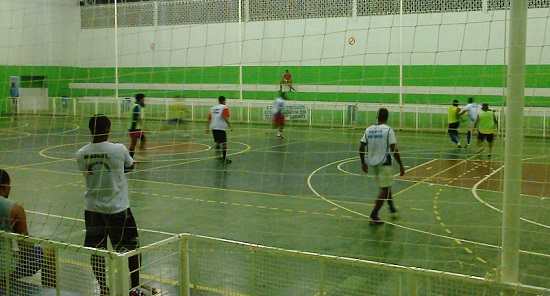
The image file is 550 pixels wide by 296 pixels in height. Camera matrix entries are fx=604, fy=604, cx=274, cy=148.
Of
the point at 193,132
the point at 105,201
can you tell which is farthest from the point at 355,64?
the point at 105,201

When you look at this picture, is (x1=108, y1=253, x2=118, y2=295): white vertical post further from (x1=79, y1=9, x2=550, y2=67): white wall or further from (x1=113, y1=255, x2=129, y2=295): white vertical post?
(x1=79, y1=9, x2=550, y2=67): white wall

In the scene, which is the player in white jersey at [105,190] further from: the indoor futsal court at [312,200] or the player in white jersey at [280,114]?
the player in white jersey at [280,114]

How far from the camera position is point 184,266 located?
5605mm

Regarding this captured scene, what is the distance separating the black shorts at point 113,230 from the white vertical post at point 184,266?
0.68 metres

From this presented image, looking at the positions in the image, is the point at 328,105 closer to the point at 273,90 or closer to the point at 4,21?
the point at 273,90

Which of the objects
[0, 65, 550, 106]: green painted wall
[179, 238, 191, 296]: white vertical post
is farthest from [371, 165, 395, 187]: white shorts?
[0, 65, 550, 106]: green painted wall

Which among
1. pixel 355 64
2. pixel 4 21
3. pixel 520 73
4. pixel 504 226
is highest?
pixel 4 21

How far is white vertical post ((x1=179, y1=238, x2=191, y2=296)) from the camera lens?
5.52m

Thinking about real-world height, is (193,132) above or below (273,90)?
Result: below

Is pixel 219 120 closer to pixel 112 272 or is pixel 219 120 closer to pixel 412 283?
pixel 112 272

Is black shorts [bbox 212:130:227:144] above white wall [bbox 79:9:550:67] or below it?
below

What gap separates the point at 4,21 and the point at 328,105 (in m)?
17.9

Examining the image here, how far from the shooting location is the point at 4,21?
102 feet

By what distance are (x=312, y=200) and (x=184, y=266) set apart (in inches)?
248
